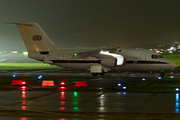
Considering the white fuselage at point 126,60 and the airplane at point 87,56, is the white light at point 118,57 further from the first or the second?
the white fuselage at point 126,60

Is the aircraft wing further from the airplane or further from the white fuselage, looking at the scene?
the white fuselage

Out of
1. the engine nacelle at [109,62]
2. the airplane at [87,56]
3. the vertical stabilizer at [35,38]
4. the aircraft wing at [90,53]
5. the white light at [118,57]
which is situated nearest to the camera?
the engine nacelle at [109,62]

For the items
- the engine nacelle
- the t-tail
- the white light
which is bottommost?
the engine nacelle

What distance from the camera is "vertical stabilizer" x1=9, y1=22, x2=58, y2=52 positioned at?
32.9m

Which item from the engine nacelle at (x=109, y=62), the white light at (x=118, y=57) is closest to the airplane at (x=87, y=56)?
the white light at (x=118, y=57)

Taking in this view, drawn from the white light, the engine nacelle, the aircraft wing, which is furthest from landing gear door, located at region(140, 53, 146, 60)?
the engine nacelle

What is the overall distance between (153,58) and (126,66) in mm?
3668

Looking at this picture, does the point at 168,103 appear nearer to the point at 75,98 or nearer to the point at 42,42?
the point at 75,98

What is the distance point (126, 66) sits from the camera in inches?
1294

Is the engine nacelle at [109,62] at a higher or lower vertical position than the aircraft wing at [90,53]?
lower

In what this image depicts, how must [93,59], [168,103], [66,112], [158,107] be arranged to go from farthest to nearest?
[93,59]
[168,103]
[158,107]
[66,112]

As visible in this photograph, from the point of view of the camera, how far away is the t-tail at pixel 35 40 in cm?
3297

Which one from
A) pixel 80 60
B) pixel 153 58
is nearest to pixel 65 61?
pixel 80 60

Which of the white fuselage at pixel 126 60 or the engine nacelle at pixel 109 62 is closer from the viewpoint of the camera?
the engine nacelle at pixel 109 62
